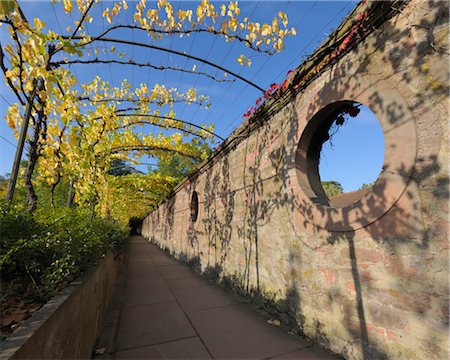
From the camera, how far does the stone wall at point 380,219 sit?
187 cm

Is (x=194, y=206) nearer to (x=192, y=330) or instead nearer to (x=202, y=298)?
(x=202, y=298)

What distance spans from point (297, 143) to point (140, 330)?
3.22 m

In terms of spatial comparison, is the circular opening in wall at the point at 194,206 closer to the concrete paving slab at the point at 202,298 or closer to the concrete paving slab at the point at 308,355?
the concrete paving slab at the point at 202,298

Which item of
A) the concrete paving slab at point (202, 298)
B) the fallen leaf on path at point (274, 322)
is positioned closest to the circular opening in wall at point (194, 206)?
the concrete paving slab at point (202, 298)

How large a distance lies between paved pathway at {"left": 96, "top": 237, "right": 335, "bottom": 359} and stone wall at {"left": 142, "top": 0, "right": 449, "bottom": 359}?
389 mm

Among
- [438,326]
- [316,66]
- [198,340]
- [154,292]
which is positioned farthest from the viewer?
[154,292]


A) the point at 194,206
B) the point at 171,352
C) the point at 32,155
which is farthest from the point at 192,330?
the point at 194,206

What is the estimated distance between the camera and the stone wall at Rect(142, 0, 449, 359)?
187 centimetres

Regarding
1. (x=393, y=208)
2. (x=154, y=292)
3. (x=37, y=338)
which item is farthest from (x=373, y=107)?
(x=154, y=292)

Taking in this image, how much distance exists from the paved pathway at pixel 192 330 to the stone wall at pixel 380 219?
39 centimetres

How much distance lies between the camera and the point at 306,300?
3.02m

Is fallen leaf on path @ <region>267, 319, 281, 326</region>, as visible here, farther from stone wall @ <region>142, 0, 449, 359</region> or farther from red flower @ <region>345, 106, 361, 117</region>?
red flower @ <region>345, 106, 361, 117</region>

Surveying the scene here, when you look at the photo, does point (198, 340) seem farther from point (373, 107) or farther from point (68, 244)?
point (373, 107)

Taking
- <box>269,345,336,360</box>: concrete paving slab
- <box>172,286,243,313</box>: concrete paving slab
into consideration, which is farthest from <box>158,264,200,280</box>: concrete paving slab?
<box>269,345,336,360</box>: concrete paving slab
